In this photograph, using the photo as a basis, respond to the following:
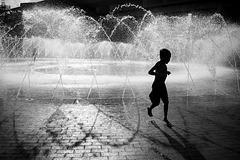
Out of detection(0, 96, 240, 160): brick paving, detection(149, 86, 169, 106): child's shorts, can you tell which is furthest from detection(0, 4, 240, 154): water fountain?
detection(149, 86, 169, 106): child's shorts

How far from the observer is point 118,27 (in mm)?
57562

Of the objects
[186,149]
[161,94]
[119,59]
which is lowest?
[186,149]

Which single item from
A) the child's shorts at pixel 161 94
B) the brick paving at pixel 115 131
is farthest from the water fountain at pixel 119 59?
the child's shorts at pixel 161 94

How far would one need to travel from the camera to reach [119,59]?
34938mm

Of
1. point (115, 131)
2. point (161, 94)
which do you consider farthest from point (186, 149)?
point (161, 94)

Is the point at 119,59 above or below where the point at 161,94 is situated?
above

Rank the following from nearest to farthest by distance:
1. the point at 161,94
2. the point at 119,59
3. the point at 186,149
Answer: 1. the point at 186,149
2. the point at 161,94
3. the point at 119,59

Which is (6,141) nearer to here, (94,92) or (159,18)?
(94,92)

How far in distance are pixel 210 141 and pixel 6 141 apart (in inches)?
154

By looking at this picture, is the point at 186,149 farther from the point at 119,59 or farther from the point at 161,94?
the point at 119,59

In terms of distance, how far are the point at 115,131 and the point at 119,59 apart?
3074cm

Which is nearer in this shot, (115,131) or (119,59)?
(115,131)

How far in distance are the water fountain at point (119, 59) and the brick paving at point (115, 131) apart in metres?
0.28

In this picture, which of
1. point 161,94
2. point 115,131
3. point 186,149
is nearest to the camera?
point 186,149
